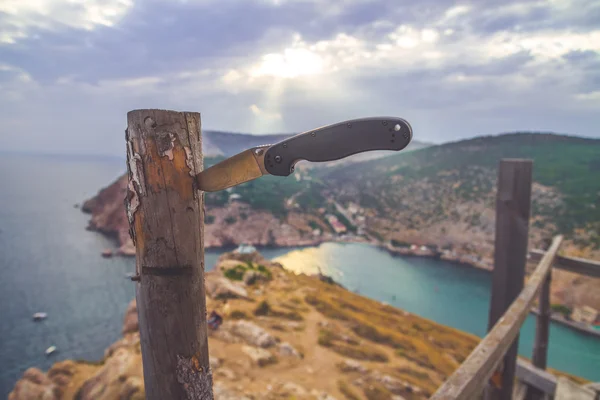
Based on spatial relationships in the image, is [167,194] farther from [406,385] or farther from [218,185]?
[406,385]

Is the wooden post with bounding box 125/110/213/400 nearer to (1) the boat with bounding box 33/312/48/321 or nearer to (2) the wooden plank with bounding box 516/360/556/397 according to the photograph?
(2) the wooden plank with bounding box 516/360/556/397

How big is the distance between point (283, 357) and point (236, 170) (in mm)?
8491

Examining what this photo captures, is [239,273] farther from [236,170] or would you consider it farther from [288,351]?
[236,170]

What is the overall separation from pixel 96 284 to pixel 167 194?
→ 2089 inches

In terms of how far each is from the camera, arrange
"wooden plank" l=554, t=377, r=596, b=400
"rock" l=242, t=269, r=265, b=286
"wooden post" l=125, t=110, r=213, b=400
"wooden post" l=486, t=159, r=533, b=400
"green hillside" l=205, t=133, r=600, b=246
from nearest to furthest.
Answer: "wooden post" l=125, t=110, r=213, b=400
"wooden post" l=486, t=159, r=533, b=400
"wooden plank" l=554, t=377, r=596, b=400
"rock" l=242, t=269, r=265, b=286
"green hillside" l=205, t=133, r=600, b=246

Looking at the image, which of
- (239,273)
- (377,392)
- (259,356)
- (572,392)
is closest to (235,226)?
(239,273)

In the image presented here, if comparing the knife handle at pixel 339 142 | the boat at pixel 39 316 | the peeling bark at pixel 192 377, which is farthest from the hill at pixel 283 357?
the boat at pixel 39 316

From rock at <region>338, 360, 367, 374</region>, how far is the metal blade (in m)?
8.76

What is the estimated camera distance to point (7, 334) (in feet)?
111

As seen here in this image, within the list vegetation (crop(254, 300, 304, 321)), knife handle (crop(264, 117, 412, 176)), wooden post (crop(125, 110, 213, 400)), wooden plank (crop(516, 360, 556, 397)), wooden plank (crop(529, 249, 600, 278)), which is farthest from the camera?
vegetation (crop(254, 300, 304, 321))

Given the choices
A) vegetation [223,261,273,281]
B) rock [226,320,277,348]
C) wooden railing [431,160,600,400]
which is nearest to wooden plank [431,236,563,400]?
wooden railing [431,160,600,400]

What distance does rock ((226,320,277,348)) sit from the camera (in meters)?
9.02

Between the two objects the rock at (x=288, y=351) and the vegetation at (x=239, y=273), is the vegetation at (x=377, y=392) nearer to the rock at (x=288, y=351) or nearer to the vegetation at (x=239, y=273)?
the rock at (x=288, y=351)

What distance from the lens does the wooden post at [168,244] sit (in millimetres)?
1277
